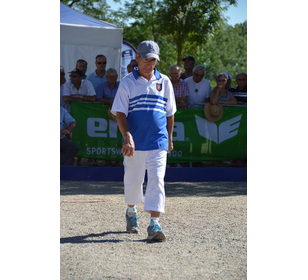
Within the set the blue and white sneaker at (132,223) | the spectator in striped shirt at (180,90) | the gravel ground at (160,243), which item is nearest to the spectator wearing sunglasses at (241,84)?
the spectator in striped shirt at (180,90)

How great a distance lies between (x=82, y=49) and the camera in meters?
12.8

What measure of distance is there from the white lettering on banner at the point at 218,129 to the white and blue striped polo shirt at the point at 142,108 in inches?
218

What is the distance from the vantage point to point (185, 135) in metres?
10.9

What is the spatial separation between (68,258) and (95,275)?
23.8 inches

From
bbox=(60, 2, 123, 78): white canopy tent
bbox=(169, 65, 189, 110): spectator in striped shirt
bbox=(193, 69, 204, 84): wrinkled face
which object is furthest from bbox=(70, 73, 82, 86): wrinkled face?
bbox=(193, 69, 204, 84): wrinkled face

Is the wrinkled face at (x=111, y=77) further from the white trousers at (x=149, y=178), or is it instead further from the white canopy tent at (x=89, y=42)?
the white trousers at (x=149, y=178)

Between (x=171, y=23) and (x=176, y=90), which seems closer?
(x=176, y=90)

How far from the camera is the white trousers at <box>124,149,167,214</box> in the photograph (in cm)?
537

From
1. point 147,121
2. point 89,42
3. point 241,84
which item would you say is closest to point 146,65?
point 147,121

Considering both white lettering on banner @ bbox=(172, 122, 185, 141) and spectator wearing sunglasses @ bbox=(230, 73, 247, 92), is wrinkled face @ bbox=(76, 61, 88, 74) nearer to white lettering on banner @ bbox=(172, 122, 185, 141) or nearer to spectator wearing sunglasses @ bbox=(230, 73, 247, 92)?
white lettering on banner @ bbox=(172, 122, 185, 141)

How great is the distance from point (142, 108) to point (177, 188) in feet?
14.1

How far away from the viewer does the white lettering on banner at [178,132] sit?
10758mm

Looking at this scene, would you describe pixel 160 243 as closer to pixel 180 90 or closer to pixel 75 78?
pixel 180 90
